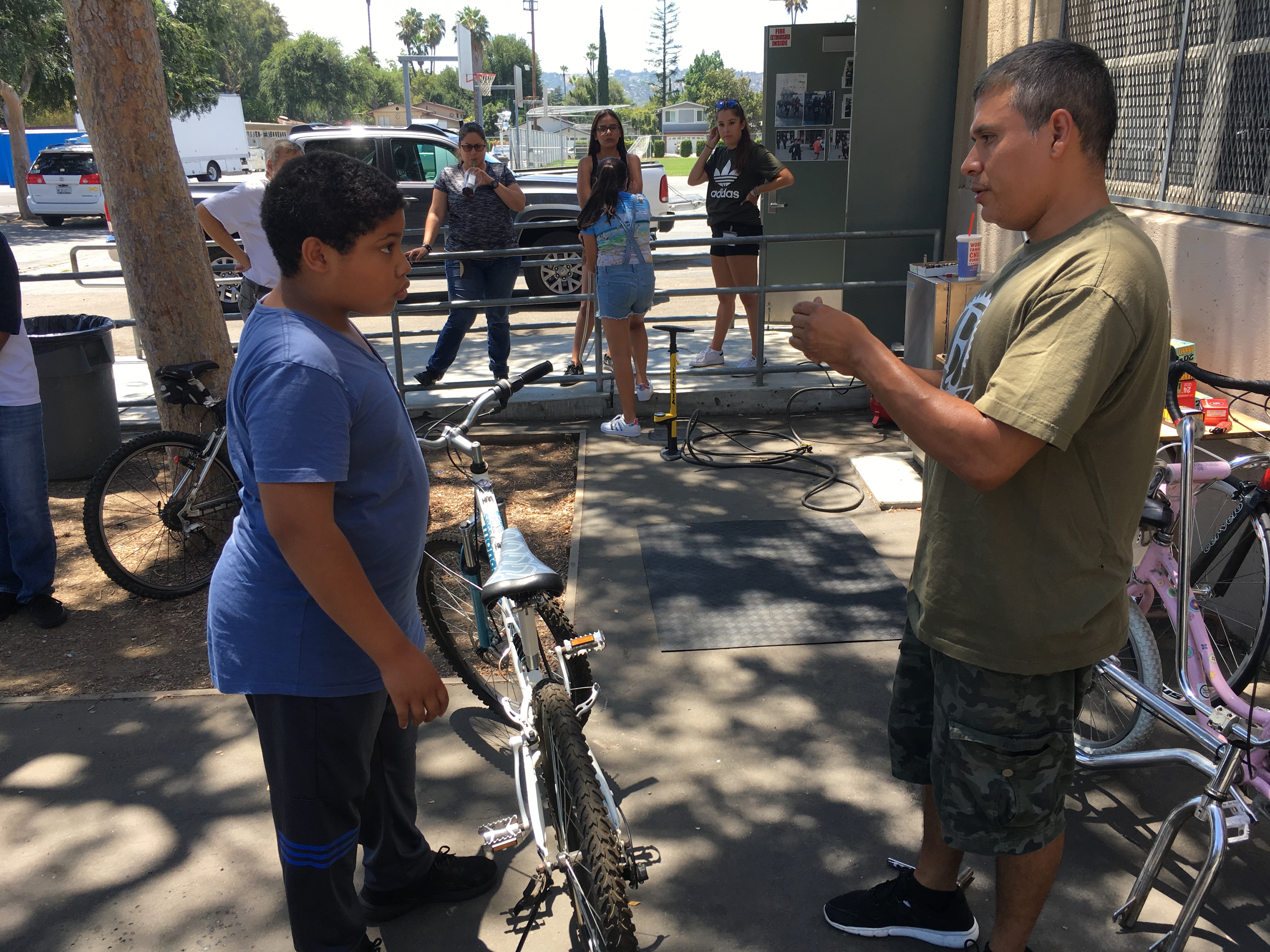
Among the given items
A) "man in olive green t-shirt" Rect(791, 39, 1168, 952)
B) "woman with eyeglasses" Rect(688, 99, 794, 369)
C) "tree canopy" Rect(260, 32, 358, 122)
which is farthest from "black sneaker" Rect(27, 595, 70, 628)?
"tree canopy" Rect(260, 32, 358, 122)

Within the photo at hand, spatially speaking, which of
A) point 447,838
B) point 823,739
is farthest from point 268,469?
point 823,739

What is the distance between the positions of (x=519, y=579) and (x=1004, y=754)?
3.93ft

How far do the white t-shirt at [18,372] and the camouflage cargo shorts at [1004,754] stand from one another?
13.5 ft

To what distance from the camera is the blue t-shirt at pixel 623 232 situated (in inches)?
253

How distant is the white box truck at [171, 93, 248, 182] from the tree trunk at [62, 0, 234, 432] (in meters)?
34.1

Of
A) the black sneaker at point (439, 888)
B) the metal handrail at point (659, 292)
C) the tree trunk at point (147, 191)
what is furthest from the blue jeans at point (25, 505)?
the black sneaker at point (439, 888)

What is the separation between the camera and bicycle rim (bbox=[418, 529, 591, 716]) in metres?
3.29

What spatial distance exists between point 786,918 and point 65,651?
340 centimetres

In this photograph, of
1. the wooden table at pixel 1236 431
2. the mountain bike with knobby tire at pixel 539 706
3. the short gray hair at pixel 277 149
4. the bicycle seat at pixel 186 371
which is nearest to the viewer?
the mountain bike with knobby tire at pixel 539 706

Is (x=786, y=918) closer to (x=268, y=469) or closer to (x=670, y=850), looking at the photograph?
(x=670, y=850)

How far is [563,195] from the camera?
39.6 feet

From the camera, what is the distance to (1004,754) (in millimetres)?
2066

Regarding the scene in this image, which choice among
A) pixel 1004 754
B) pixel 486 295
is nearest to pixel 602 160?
pixel 486 295

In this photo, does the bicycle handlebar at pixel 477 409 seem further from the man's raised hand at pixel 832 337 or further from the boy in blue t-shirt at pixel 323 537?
the man's raised hand at pixel 832 337
